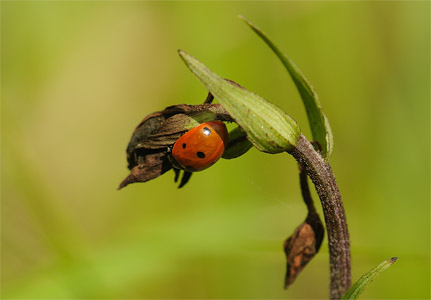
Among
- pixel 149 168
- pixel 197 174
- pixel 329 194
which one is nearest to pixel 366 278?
pixel 329 194

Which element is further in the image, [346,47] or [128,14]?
[128,14]

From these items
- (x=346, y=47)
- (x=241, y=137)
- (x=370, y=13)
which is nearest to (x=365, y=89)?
(x=346, y=47)

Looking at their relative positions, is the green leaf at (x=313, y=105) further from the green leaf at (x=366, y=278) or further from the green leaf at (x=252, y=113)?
the green leaf at (x=366, y=278)

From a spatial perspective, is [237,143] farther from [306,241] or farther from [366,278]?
[366,278]

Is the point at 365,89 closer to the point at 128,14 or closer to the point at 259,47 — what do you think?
the point at 259,47

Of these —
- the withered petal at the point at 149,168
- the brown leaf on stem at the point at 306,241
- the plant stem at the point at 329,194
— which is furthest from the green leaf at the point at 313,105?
the withered petal at the point at 149,168

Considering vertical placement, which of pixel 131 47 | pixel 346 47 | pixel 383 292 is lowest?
pixel 383 292
